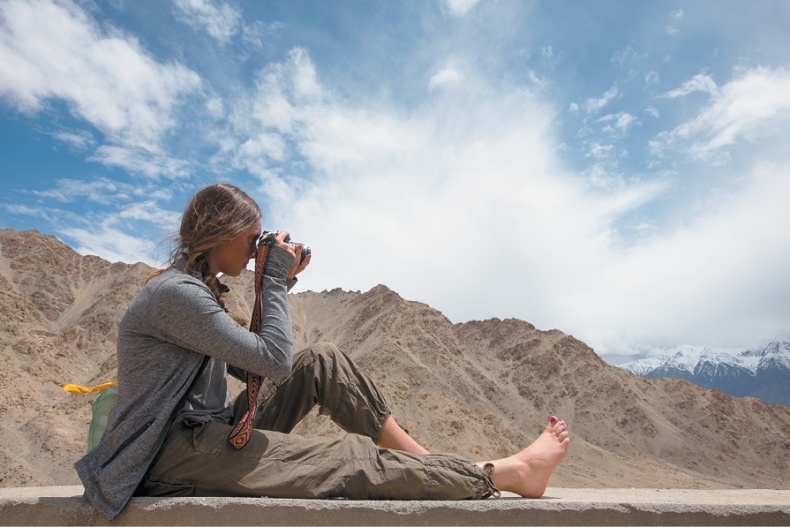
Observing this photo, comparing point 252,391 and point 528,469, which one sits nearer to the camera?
point 252,391

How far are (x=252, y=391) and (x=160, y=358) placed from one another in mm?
412

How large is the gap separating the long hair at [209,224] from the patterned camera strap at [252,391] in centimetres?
17

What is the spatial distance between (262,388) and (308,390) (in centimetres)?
25

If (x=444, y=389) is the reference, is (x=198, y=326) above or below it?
A: below

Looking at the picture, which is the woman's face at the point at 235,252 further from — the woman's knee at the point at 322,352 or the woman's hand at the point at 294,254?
the woman's knee at the point at 322,352

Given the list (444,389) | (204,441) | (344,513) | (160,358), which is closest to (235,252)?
(160,358)

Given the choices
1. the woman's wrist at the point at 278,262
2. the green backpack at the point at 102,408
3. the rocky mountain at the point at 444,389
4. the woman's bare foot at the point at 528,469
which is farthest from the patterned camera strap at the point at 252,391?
the rocky mountain at the point at 444,389

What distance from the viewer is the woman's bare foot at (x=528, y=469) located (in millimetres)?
2660

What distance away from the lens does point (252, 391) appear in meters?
2.49

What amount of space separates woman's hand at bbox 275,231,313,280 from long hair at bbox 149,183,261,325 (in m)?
0.16

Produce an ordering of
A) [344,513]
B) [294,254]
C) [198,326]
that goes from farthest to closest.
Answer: [294,254] → [198,326] → [344,513]

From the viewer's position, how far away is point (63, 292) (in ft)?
175

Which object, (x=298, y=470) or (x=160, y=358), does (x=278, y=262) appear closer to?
→ (x=160, y=358)

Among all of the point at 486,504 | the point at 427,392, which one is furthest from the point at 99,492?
the point at 427,392
